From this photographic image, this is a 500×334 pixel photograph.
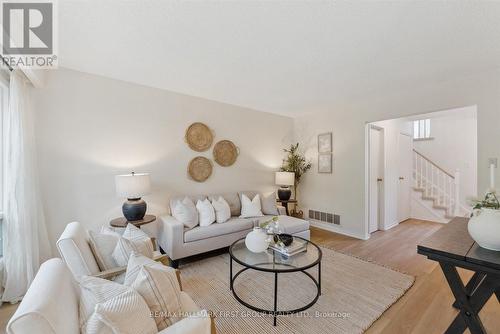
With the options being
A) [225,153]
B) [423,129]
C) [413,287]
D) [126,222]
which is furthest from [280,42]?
[423,129]

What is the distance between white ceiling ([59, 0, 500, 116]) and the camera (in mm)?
1605

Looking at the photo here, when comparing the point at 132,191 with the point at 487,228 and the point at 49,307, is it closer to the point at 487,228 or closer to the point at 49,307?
the point at 49,307

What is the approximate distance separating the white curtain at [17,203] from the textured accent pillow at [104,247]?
106 cm

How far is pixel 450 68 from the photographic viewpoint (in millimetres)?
2557

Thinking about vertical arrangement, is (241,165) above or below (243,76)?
below

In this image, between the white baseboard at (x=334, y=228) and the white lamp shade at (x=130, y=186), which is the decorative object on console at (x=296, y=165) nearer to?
the white baseboard at (x=334, y=228)

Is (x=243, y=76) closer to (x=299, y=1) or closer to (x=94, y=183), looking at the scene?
(x=299, y=1)

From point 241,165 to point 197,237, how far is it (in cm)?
175

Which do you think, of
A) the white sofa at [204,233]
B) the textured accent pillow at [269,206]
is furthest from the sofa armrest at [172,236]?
the textured accent pillow at [269,206]

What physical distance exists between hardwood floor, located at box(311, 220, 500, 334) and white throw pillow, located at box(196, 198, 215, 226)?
6.20ft

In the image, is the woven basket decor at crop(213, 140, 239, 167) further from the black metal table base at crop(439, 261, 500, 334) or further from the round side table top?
the black metal table base at crop(439, 261, 500, 334)

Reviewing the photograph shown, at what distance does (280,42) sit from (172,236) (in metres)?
2.48

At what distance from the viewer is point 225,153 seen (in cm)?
397

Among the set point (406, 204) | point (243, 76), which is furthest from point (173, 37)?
point (406, 204)
